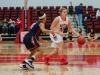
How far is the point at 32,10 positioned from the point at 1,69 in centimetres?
1556

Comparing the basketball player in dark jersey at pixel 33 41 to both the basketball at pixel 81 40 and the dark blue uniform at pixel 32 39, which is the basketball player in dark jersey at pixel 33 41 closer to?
the dark blue uniform at pixel 32 39

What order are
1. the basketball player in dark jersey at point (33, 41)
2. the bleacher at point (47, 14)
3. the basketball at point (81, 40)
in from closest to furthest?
1. the basketball player in dark jersey at point (33, 41)
2. the basketball at point (81, 40)
3. the bleacher at point (47, 14)

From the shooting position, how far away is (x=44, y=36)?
67.8 ft

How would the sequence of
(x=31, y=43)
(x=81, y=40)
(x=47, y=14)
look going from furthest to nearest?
(x=47, y=14) < (x=81, y=40) < (x=31, y=43)

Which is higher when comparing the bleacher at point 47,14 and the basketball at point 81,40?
the bleacher at point 47,14

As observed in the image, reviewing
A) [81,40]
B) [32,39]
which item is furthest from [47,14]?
[32,39]

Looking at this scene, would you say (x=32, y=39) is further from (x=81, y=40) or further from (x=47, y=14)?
(x=47, y=14)

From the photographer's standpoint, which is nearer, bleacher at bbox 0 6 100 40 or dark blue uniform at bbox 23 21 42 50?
dark blue uniform at bbox 23 21 42 50

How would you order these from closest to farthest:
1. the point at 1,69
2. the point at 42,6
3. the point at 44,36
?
the point at 1,69
the point at 44,36
the point at 42,6

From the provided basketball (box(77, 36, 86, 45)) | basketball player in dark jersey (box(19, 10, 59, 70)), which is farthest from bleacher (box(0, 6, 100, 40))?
basketball player in dark jersey (box(19, 10, 59, 70))

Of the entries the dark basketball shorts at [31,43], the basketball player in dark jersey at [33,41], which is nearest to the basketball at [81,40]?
the basketball player in dark jersey at [33,41]

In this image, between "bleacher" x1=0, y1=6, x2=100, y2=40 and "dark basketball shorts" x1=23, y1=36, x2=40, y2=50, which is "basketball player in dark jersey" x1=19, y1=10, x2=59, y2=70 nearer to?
"dark basketball shorts" x1=23, y1=36, x2=40, y2=50
